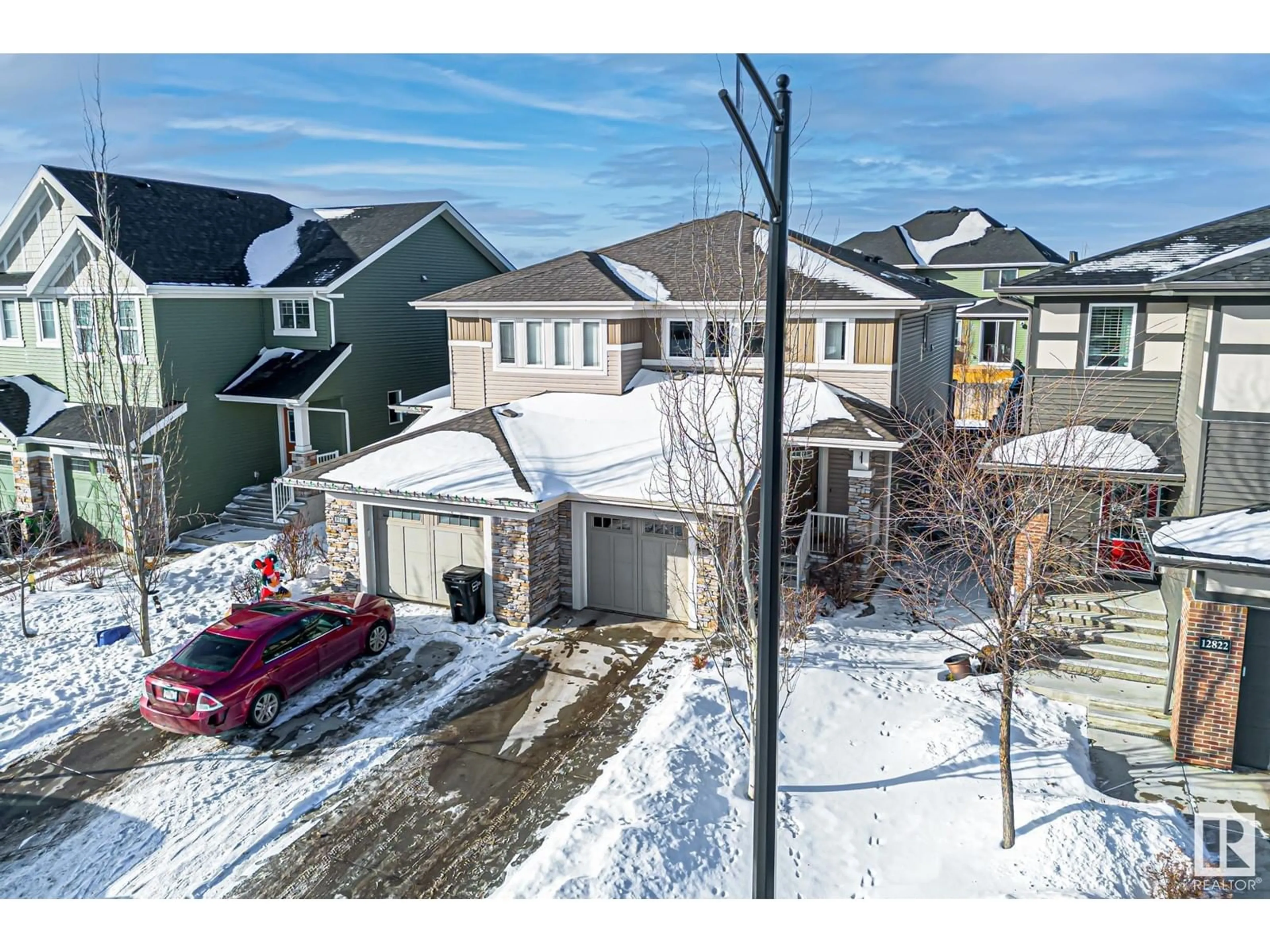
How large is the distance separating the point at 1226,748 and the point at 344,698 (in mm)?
12300

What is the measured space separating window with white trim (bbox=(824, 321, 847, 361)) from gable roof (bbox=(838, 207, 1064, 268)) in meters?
33.5

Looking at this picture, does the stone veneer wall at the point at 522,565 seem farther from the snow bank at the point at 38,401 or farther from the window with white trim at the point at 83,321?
the snow bank at the point at 38,401

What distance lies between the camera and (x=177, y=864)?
9773 millimetres

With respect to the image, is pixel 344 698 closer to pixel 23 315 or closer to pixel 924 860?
pixel 924 860

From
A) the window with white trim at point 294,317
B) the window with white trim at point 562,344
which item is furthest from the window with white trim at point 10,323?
the window with white trim at point 562,344

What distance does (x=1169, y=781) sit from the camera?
1150 cm

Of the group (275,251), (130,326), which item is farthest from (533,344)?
(275,251)

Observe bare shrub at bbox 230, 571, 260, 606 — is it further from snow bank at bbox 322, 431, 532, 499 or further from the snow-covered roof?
snow bank at bbox 322, 431, 532, 499

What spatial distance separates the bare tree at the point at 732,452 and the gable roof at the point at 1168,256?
4.83 m

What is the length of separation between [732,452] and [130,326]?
16.2m

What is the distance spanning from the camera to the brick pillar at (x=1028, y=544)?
33.7 feet

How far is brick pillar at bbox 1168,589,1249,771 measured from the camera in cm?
1169

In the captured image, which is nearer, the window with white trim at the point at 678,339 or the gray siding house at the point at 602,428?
the gray siding house at the point at 602,428

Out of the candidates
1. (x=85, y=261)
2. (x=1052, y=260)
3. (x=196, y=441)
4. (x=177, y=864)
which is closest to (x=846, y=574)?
(x=177, y=864)
